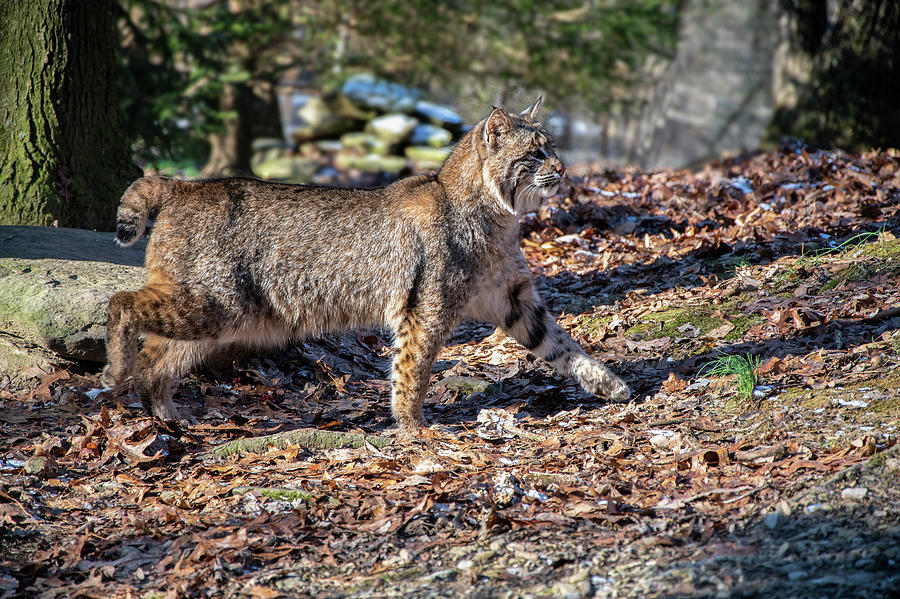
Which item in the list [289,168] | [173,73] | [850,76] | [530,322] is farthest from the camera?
[289,168]

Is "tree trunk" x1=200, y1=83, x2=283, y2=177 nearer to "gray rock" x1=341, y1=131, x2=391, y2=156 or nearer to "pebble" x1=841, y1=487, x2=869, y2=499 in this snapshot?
"gray rock" x1=341, y1=131, x2=391, y2=156

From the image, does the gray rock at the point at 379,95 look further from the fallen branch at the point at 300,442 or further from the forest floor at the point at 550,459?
the fallen branch at the point at 300,442

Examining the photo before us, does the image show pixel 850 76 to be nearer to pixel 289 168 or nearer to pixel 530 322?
pixel 530 322

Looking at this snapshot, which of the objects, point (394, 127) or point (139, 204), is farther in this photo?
point (394, 127)

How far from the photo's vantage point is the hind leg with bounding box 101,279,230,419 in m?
5.00

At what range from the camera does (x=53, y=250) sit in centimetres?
601

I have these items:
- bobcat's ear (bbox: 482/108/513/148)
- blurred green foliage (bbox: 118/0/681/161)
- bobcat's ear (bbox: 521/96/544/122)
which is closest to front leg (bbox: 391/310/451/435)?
bobcat's ear (bbox: 482/108/513/148)

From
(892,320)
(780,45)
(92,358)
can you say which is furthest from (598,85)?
(92,358)

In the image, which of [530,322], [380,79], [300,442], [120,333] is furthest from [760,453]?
[380,79]

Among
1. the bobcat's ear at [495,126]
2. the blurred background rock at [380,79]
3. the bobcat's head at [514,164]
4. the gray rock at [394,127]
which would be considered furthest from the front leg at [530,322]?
the gray rock at [394,127]

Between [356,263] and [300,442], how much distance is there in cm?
127

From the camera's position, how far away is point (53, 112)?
6.64 meters

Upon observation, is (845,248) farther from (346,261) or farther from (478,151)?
(346,261)

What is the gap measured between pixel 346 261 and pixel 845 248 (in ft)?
12.7
